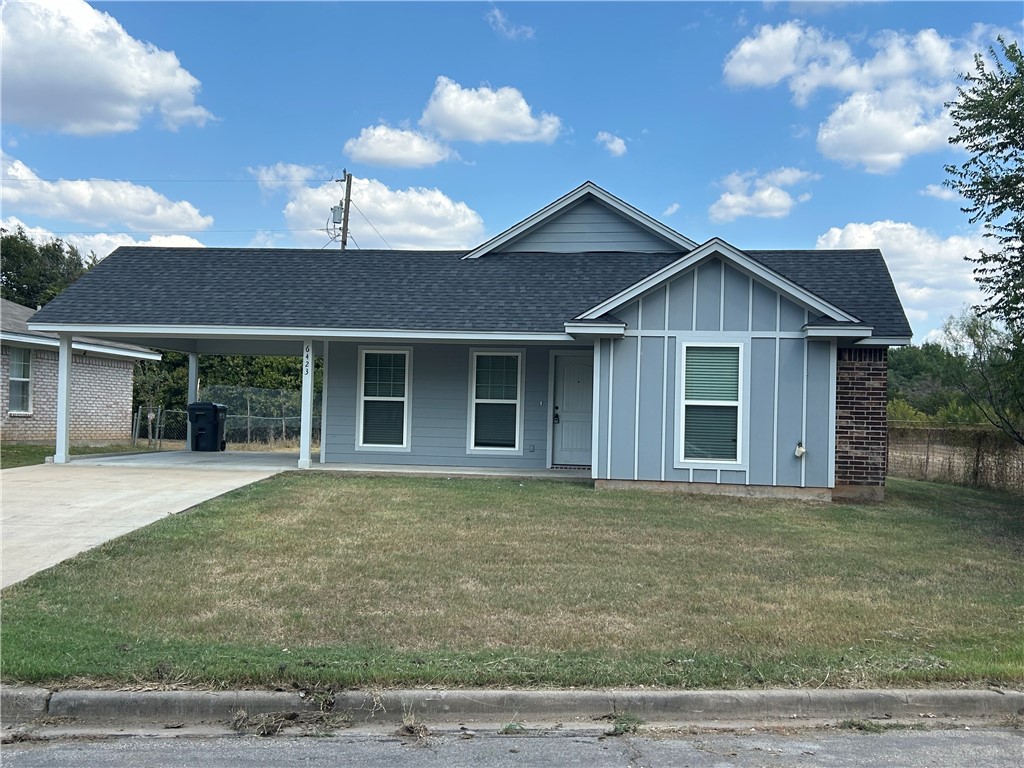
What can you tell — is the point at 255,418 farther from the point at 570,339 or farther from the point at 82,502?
the point at 82,502

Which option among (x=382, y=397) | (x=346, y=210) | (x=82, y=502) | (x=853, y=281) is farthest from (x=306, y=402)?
(x=346, y=210)

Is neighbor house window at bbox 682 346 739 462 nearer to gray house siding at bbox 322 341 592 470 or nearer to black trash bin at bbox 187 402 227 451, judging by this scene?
gray house siding at bbox 322 341 592 470

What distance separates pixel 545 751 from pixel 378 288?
39.9 ft

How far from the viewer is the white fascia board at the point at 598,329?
12461 mm

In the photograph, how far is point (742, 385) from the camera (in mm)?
12414

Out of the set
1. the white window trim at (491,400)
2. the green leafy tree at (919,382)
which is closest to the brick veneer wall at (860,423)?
the white window trim at (491,400)

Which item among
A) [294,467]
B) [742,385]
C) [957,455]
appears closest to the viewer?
[742,385]

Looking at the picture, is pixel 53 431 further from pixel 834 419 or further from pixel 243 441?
pixel 834 419

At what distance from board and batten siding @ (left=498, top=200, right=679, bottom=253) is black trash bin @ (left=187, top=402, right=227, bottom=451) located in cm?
741

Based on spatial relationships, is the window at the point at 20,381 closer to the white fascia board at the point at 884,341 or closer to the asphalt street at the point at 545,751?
the asphalt street at the point at 545,751

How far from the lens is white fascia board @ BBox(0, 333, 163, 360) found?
19.4 m

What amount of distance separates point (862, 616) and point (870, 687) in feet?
4.74

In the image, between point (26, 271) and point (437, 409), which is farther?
point (26, 271)

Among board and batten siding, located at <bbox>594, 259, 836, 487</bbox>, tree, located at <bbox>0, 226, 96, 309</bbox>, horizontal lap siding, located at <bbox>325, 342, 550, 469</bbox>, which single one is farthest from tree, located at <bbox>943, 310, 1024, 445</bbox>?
tree, located at <bbox>0, 226, 96, 309</bbox>
